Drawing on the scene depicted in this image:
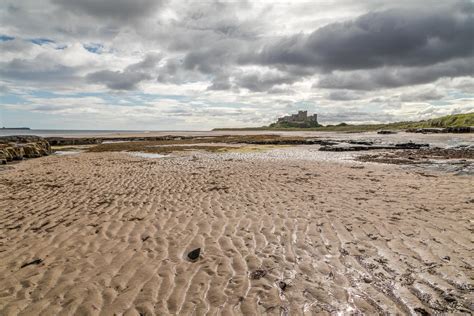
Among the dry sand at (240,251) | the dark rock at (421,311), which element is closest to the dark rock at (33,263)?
the dry sand at (240,251)

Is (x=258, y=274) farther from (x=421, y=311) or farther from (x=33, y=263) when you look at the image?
(x=33, y=263)

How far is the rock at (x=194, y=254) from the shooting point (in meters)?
5.59

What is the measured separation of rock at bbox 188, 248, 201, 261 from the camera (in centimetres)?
559

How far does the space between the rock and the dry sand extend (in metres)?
0.11

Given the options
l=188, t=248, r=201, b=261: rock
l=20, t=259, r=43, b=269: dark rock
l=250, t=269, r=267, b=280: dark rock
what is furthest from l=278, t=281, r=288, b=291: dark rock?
l=20, t=259, r=43, b=269: dark rock

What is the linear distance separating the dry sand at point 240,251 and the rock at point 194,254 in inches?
4.4

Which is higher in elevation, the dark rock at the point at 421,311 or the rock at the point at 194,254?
the rock at the point at 194,254

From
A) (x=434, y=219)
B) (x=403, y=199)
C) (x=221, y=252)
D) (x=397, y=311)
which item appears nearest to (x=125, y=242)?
(x=221, y=252)

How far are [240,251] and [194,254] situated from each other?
0.91 metres

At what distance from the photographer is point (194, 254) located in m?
5.72

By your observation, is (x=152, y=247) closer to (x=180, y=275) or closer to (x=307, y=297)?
(x=180, y=275)

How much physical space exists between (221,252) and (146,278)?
153 cm

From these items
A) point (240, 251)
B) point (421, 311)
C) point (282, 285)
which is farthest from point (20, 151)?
point (421, 311)

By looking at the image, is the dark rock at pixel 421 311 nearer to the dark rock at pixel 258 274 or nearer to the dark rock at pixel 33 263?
the dark rock at pixel 258 274
